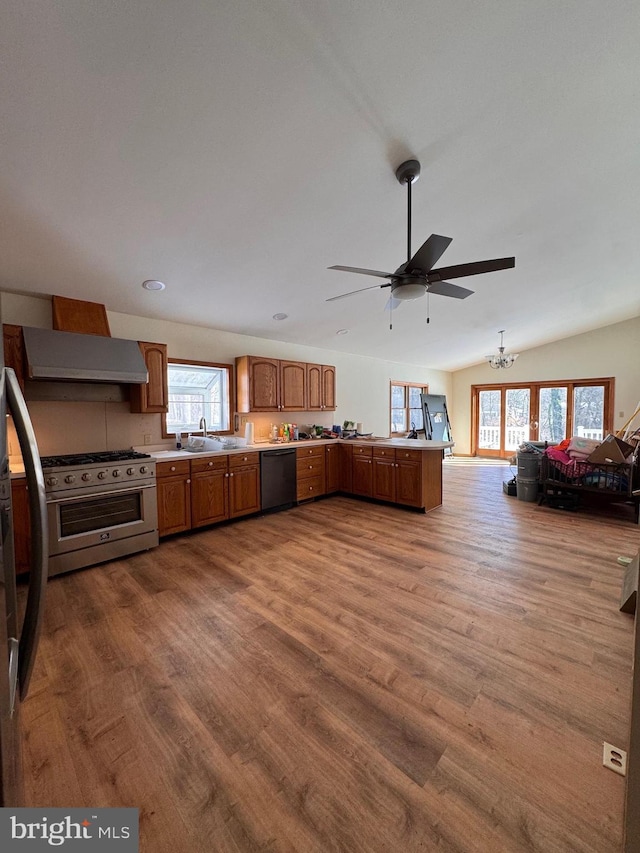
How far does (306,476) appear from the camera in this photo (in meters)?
4.99

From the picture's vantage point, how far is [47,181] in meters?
2.05

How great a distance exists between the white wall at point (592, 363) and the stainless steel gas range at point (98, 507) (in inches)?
337

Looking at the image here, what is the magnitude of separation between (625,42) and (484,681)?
333cm

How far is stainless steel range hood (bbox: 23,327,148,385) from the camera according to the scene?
288 centimetres

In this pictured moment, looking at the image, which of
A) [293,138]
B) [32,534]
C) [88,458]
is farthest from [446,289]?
[88,458]

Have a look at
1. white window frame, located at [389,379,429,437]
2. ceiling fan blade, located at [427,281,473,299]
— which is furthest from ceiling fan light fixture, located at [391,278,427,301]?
white window frame, located at [389,379,429,437]

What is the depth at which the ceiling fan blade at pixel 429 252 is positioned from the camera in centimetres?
204

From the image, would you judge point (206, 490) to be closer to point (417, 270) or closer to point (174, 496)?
point (174, 496)

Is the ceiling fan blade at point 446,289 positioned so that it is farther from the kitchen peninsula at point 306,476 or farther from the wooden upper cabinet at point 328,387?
the wooden upper cabinet at point 328,387

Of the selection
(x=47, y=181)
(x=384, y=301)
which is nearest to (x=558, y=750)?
(x=47, y=181)

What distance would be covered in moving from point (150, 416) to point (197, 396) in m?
0.72

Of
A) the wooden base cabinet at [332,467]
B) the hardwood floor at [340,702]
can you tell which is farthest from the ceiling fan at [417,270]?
the wooden base cabinet at [332,467]

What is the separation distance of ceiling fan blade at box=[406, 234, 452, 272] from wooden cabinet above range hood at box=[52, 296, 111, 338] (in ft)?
9.59

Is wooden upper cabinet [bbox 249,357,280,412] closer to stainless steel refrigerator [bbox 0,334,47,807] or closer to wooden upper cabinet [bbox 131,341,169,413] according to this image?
wooden upper cabinet [bbox 131,341,169,413]
